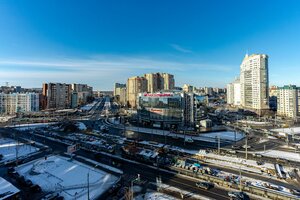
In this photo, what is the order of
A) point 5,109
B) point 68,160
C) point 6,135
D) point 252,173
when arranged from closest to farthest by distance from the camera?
1. point 252,173
2. point 68,160
3. point 6,135
4. point 5,109

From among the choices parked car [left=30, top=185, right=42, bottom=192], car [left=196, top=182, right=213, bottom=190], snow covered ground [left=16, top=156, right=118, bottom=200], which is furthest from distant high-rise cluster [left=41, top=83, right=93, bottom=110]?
car [left=196, top=182, right=213, bottom=190]

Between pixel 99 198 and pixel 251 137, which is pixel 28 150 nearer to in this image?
pixel 99 198

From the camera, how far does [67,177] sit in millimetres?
28281

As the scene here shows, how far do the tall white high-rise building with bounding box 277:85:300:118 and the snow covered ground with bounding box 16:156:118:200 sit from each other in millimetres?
108037

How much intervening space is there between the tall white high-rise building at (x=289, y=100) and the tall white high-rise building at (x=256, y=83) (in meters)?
7.40

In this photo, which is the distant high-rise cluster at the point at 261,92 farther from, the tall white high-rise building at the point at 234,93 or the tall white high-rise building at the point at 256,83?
the tall white high-rise building at the point at 234,93

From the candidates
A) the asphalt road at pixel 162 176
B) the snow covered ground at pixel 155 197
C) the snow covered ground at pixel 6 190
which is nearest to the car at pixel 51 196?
the snow covered ground at pixel 6 190

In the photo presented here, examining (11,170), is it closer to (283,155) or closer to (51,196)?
(51,196)

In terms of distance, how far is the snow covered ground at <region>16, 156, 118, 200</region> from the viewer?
2423 centimetres

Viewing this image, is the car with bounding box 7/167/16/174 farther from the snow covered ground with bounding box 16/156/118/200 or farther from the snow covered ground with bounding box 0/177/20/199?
the snow covered ground with bounding box 0/177/20/199

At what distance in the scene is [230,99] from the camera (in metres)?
162

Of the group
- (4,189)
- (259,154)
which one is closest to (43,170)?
(4,189)

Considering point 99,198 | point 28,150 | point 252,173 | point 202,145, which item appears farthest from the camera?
point 202,145

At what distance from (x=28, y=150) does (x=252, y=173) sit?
49.4 meters
